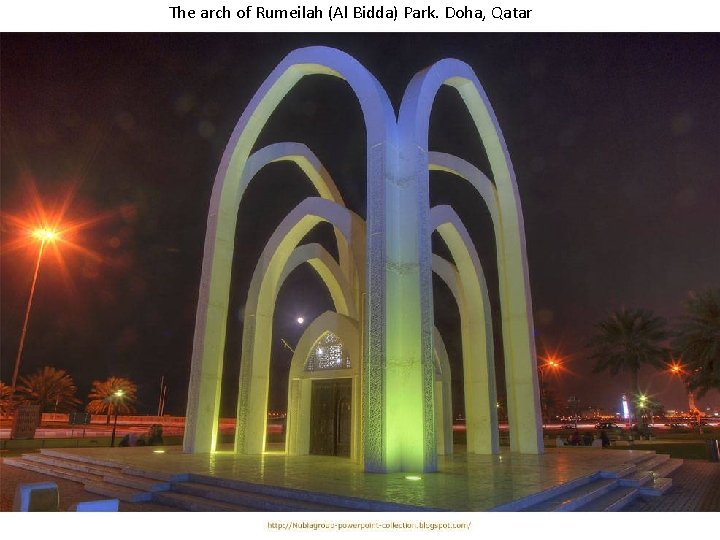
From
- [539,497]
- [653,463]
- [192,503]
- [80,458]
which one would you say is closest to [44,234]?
[80,458]

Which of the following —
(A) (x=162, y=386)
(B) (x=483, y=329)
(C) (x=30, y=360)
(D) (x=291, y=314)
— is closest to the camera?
(B) (x=483, y=329)

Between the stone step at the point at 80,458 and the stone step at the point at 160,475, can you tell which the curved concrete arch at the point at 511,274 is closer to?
the stone step at the point at 160,475

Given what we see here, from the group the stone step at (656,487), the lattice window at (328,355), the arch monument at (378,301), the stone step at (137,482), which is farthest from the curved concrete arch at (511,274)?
the stone step at (137,482)

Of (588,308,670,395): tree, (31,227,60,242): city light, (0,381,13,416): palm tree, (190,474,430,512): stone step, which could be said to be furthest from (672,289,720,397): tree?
(0,381,13,416): palm tree

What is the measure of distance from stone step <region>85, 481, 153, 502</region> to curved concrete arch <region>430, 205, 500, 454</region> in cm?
1156

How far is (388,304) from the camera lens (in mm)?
10633

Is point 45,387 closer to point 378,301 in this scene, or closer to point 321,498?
point 378,301

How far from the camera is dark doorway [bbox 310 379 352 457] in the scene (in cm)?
1470

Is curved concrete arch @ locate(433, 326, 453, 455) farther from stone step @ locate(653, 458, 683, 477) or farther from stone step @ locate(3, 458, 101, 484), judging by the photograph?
stone step @ locate(3, 458, 101, 484)

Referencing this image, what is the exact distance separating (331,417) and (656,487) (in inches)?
333

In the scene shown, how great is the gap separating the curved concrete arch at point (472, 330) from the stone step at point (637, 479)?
549 centimetres
